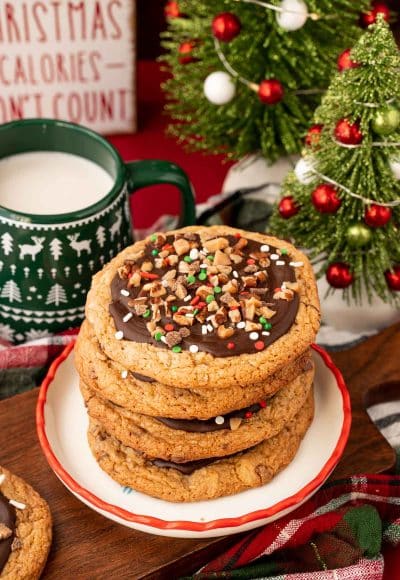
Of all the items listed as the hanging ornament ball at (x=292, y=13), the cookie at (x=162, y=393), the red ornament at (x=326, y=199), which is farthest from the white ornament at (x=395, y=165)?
the cookie at (x=162, y=393)

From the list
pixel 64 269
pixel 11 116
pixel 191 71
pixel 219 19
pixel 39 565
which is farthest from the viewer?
pixel 11 116

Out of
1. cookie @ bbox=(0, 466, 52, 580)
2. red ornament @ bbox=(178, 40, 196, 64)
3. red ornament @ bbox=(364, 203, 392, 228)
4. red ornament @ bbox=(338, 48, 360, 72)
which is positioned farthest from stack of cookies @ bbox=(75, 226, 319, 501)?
red ornament @ bbox=(178, 40, 196, 64)

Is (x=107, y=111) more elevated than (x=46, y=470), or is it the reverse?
(x=107, y=111)

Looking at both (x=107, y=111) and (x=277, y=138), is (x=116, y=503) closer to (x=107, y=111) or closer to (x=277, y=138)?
(x=277, y=138)

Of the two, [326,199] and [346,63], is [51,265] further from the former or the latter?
[346,63]

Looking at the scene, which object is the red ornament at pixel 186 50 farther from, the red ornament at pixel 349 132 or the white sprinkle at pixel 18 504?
the white sprinkle at pixel 18 504

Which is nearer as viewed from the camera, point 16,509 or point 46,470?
point 16,509

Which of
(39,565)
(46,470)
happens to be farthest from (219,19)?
(39,565)
